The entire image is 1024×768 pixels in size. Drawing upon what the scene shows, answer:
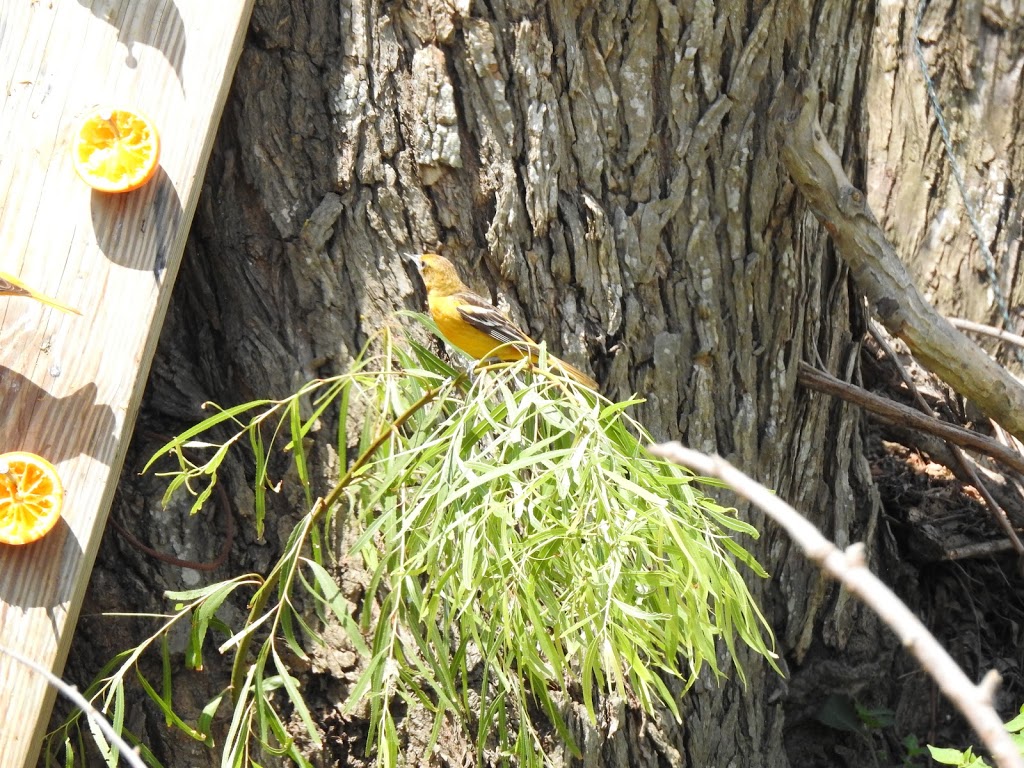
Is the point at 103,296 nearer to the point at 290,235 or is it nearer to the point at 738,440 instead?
the point at 290,235

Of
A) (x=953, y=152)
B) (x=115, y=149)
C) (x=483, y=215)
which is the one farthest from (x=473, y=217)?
(x=953, y=152)

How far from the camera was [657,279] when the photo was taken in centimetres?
289

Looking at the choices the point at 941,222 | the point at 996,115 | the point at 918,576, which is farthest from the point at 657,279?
the point at 996,115

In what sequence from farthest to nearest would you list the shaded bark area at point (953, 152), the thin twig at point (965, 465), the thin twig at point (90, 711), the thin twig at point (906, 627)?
the shaded bark area at point (953, 152)
the thin twig at point (965, 465)
the thin twig at point (90, 711)
the thin twig at point (906, 627)

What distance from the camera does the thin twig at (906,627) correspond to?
754 mm

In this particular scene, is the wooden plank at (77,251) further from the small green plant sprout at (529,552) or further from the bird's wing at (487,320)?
the bird's wing at (487,320)

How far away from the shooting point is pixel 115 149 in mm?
2471

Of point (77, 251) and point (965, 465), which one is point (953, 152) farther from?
point (77, 251)

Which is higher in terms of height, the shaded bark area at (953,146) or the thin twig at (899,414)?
the shaded bark area at (953,146)

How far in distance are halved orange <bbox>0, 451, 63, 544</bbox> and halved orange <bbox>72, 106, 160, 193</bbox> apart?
65cm

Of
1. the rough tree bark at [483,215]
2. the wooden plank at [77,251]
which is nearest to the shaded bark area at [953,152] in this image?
the rough tree bark at [483,215]

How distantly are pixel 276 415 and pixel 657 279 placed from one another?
3.58 ft

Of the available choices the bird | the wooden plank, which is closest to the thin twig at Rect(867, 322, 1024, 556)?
the wooden plank

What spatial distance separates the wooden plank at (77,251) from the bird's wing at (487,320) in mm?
691
